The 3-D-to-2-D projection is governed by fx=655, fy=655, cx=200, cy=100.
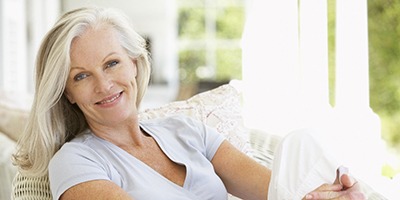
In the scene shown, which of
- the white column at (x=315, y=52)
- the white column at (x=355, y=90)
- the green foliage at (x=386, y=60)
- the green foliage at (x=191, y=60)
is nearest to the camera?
the white column at (x=355, y=90)

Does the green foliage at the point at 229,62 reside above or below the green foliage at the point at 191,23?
below

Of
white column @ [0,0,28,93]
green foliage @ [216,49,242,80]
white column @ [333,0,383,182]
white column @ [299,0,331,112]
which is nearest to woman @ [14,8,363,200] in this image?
white column @ [333,0,383,182]

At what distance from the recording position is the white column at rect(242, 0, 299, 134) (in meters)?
3.31

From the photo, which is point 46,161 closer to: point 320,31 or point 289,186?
point 289,186

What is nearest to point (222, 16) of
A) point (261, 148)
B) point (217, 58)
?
point (217, 58)

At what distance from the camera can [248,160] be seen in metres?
2.00

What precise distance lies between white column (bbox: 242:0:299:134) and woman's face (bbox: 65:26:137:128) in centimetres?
156

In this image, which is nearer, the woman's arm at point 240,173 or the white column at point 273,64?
the woman's arm at point 240,173

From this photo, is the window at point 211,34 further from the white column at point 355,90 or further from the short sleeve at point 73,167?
the short sleeve at point 73,167

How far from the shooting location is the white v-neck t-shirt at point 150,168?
1670mm

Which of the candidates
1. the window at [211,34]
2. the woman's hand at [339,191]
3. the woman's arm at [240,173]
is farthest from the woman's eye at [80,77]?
the window at [211,34]

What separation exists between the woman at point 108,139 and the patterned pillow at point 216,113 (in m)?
0.27

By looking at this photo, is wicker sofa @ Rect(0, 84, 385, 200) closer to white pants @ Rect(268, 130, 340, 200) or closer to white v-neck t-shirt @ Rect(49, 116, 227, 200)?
white v-neck t-shirt @ Rect(49, 116, 227, 200)

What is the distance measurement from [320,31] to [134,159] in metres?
1.63
